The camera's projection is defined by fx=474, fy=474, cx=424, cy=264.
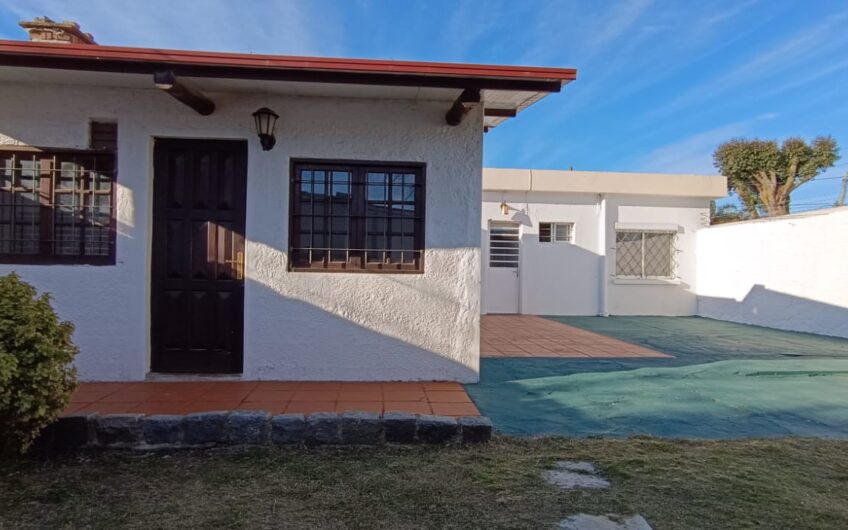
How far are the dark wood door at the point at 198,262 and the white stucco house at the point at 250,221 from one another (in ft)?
0.05

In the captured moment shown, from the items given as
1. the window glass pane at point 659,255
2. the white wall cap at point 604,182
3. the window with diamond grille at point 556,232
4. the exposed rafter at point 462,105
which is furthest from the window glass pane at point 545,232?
the exposed rafter at point 462,105

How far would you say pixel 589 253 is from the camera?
12273mm

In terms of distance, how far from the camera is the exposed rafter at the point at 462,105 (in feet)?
14.1

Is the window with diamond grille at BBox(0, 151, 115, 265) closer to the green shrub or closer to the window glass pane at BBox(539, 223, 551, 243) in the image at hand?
the green shrub

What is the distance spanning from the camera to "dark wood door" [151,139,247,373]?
15.9 ft

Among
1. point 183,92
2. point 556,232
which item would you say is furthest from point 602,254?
point 183,92

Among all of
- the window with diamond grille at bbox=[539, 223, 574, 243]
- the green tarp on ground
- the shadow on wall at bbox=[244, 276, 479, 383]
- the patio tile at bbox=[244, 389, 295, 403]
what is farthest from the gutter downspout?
the patio tile at bbox=[244, 389, 295, 403]

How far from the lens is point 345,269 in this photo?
4.89m

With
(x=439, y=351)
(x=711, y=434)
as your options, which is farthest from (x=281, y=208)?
(x=711, y=434)

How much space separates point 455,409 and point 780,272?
31.9 ft

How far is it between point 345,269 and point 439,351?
1.29 metres

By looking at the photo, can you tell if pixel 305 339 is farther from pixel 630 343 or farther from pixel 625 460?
pixel 630 343

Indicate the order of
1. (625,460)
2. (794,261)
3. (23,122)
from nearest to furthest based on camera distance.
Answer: (625,460), (23,122), (794,261)

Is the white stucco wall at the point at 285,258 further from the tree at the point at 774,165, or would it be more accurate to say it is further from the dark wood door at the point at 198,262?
the tree at the point at 774,165
